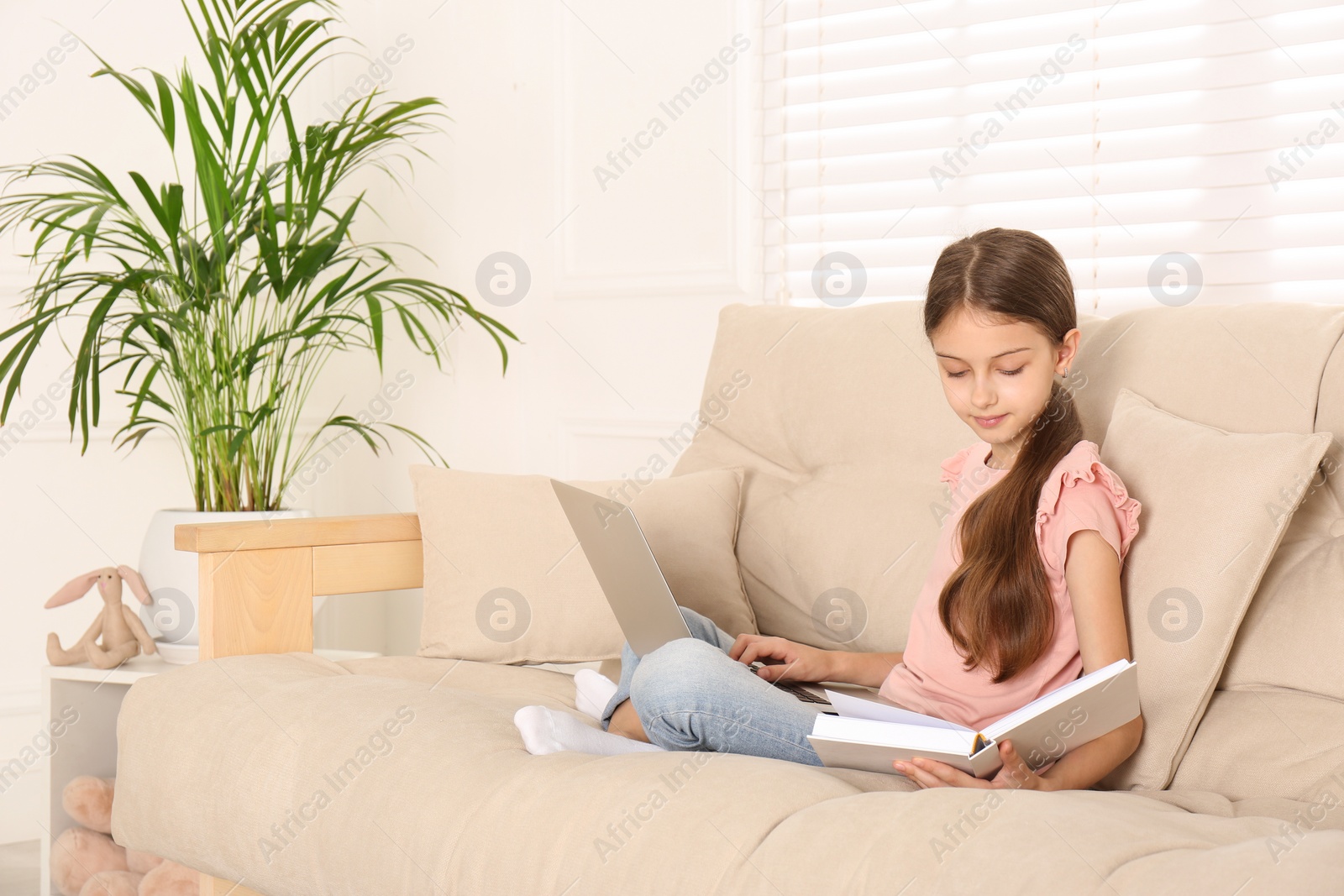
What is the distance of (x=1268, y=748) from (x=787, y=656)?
540 mm

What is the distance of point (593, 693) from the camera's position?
148 centimetres

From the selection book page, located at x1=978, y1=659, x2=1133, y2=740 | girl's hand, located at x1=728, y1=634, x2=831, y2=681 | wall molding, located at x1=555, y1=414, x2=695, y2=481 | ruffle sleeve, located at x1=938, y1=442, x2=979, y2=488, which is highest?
ruffle sleeve, located at x1=938, y1=442, x2=979, y2=488

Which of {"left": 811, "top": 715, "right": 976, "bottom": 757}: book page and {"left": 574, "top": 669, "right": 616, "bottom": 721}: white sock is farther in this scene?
{"left": 574, "top": 669, "right": 616, "bottom": 721}: white sock

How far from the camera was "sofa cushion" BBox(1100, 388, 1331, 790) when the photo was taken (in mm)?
1179

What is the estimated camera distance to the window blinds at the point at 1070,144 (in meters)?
1.85

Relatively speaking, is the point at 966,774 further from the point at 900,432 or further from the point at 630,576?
the point at 900,432

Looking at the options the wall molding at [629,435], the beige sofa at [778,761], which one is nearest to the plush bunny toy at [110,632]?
the beige sofa at [778,761]

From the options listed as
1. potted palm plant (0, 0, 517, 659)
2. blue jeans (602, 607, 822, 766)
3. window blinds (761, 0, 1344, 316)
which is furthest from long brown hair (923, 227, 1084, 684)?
potted palm plant (0, 0, 517, 659)

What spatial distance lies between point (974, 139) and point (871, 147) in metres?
0.21

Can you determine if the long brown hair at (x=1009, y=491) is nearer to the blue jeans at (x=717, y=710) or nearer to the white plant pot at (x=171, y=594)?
the blue jeans at (x=717, y=710)

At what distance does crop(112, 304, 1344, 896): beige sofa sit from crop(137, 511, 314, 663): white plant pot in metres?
0.58

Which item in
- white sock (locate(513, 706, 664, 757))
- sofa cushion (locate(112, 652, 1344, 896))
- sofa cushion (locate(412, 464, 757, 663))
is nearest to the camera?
sofa cushion (locate(112, 652, 1344, 896))

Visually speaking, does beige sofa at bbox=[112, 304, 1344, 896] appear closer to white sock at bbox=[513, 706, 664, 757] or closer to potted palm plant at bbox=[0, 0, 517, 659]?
white sock at bbox=[513, 706, 664, 757]

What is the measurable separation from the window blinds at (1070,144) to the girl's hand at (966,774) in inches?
46.0
